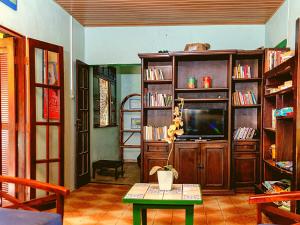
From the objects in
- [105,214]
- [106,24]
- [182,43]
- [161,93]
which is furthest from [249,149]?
[106,24]

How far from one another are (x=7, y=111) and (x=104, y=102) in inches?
150

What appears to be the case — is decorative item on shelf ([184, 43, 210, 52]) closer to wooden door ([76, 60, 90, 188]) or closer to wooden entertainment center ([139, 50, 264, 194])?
wooden entertainment center ([139, 50, 264, 194])

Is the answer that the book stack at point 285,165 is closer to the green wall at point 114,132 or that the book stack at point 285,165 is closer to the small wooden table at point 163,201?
the small wooden table at point 163,201

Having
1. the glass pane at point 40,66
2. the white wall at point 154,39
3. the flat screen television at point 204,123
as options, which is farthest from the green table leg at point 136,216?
the white wall at point 154,39

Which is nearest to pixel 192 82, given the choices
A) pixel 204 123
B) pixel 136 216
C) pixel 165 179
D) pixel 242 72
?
pixel 204 123

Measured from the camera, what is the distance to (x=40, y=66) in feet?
13.9

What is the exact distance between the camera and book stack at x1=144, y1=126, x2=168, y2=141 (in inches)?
211

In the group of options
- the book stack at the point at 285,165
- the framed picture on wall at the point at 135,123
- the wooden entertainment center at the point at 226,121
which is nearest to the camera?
the book stack at the point at 285,165

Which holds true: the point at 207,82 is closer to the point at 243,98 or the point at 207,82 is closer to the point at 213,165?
the point at 243,98

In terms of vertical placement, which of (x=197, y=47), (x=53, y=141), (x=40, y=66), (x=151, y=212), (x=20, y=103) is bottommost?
(x=151, y=212)

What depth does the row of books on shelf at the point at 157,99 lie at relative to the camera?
5418 millimetres

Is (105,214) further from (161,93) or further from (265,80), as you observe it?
(265,80)

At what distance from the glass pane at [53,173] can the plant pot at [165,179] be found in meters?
1.82

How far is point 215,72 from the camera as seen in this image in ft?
18.5
